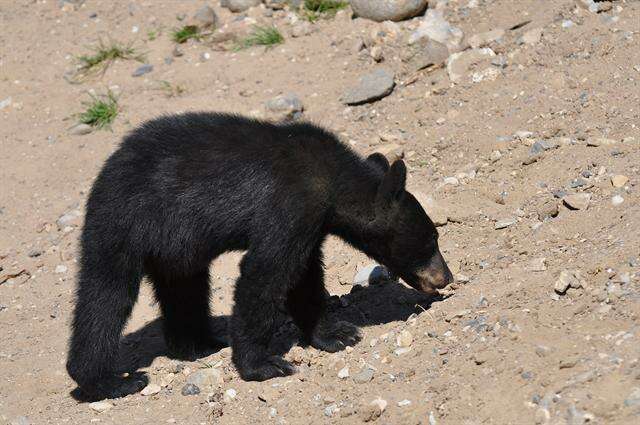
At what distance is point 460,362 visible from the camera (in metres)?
7.80

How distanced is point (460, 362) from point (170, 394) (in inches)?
107

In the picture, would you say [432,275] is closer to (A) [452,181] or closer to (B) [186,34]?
(A) [452,181]

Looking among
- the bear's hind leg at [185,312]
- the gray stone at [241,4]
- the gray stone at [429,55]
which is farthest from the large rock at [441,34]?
the bear's hind leg at [185,312]

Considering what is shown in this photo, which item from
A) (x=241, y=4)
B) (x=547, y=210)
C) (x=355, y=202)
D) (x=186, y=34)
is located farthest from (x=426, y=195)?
(x=186, y=34)

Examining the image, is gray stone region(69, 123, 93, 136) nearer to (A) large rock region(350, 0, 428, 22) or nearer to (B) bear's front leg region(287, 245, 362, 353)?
(A) large rock region(350, 0, 428, 22)

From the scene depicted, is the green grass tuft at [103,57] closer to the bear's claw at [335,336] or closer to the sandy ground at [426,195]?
the sandy ground at [426,195]

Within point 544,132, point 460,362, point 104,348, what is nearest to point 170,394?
point 104,348

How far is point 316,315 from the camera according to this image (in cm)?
924

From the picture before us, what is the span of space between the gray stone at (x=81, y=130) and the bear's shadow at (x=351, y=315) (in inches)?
168

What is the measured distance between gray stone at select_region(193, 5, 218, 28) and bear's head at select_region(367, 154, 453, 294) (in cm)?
648

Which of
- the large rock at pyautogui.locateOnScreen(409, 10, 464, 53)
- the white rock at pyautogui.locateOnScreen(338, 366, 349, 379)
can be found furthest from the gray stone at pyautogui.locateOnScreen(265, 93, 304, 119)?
the white rock at pyautogui.locateOnScreen(338, 366, 349, 379)

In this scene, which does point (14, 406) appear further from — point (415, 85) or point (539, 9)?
point (539, 9)

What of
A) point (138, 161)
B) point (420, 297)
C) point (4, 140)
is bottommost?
point (4, 140)

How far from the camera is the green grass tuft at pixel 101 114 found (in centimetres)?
1367
